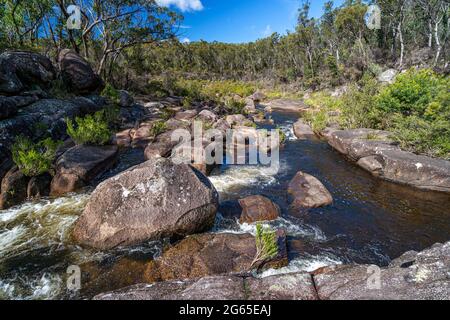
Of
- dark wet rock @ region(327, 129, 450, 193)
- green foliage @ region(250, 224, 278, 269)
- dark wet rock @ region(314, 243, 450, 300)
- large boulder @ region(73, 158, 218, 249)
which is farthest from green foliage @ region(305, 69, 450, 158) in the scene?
large boulder @ region(73, 158, 218, 249)

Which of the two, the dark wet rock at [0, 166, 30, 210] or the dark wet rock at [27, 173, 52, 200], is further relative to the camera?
the dark wet rock at [27, 173, 52, 200]

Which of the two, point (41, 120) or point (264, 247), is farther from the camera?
point (41, 120)

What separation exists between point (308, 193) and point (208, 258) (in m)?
5.30

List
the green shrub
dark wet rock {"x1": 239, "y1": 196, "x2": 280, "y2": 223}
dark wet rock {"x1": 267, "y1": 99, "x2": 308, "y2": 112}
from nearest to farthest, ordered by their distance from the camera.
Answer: dark wet rock {"x1": 239, "y1": 196, "x2": 280, "y2": 223}, the green shrub, dark wet rock {"x1": 267, "y1": 99, "x2": 308, "y2": 112}

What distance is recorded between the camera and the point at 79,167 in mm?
10359

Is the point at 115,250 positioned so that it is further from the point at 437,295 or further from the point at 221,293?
the point at 437,295

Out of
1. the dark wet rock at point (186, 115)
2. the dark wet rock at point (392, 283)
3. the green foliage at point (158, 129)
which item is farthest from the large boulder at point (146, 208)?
the dark wet rock at point (186, 115)

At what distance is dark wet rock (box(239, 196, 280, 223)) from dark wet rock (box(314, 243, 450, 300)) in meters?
3.58

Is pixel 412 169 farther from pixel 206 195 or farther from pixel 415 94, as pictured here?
pixel 206 195

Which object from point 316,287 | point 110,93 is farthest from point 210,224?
point 110,93

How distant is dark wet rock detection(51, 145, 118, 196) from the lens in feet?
32.3

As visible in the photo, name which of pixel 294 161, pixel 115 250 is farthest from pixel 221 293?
pixel 294 161

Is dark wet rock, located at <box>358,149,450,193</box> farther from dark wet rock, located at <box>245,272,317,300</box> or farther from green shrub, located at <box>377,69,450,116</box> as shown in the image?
dark wet rock, located at <box>245,272,317,300</box>

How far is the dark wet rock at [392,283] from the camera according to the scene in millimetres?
3967
